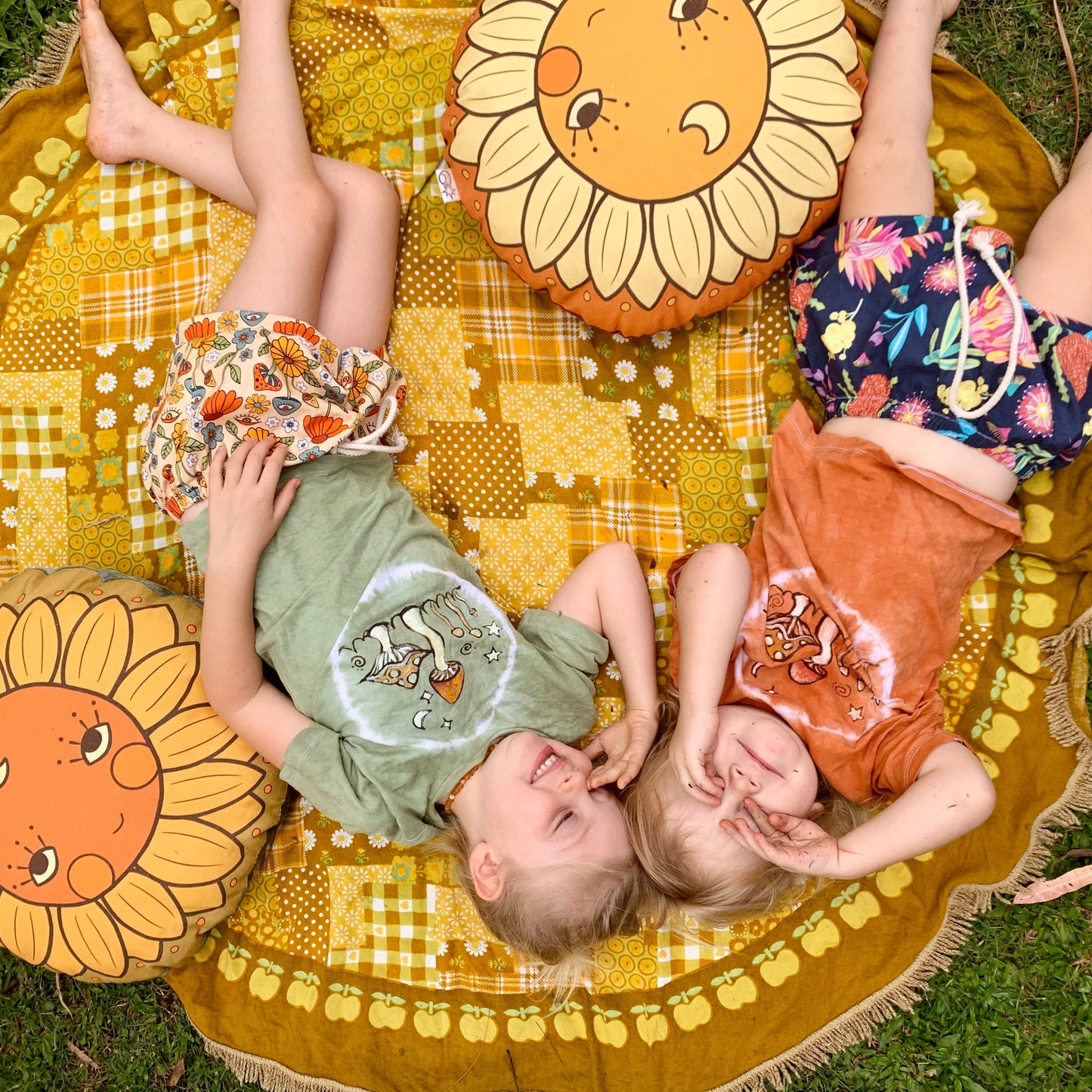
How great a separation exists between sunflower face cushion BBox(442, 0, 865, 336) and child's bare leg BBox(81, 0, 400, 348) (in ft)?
0.85

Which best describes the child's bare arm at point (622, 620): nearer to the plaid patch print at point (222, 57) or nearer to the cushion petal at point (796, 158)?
the cushion petal at point (796, 158)

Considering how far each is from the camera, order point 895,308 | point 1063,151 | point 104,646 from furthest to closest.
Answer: point 1063,151, point 104,646, point 895,308

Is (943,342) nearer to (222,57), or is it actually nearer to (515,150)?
(515,150)

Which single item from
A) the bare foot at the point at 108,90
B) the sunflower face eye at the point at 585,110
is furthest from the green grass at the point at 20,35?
the sunflower face eye at the point at 585,110

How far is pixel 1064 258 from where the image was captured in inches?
65.5

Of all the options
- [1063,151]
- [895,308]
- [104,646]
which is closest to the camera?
[895,308]

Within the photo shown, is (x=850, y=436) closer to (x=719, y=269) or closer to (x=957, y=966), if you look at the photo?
(x=719, y=269)

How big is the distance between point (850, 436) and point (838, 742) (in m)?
0.61

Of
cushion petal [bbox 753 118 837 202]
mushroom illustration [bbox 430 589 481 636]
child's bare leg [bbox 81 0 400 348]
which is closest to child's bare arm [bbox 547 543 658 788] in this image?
mushroom illustration [bbox 430 589 481 636]

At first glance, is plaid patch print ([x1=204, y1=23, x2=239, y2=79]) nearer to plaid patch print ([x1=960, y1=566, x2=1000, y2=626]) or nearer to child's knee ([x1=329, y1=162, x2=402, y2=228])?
child's knee ([x1=329, y1=162, x2=402, y2=228])

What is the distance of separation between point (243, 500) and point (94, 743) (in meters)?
0.59

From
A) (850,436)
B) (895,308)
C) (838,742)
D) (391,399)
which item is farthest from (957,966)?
(391,399)

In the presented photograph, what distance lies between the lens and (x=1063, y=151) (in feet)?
6.19

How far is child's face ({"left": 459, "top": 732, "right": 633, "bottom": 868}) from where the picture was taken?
5.29ft
